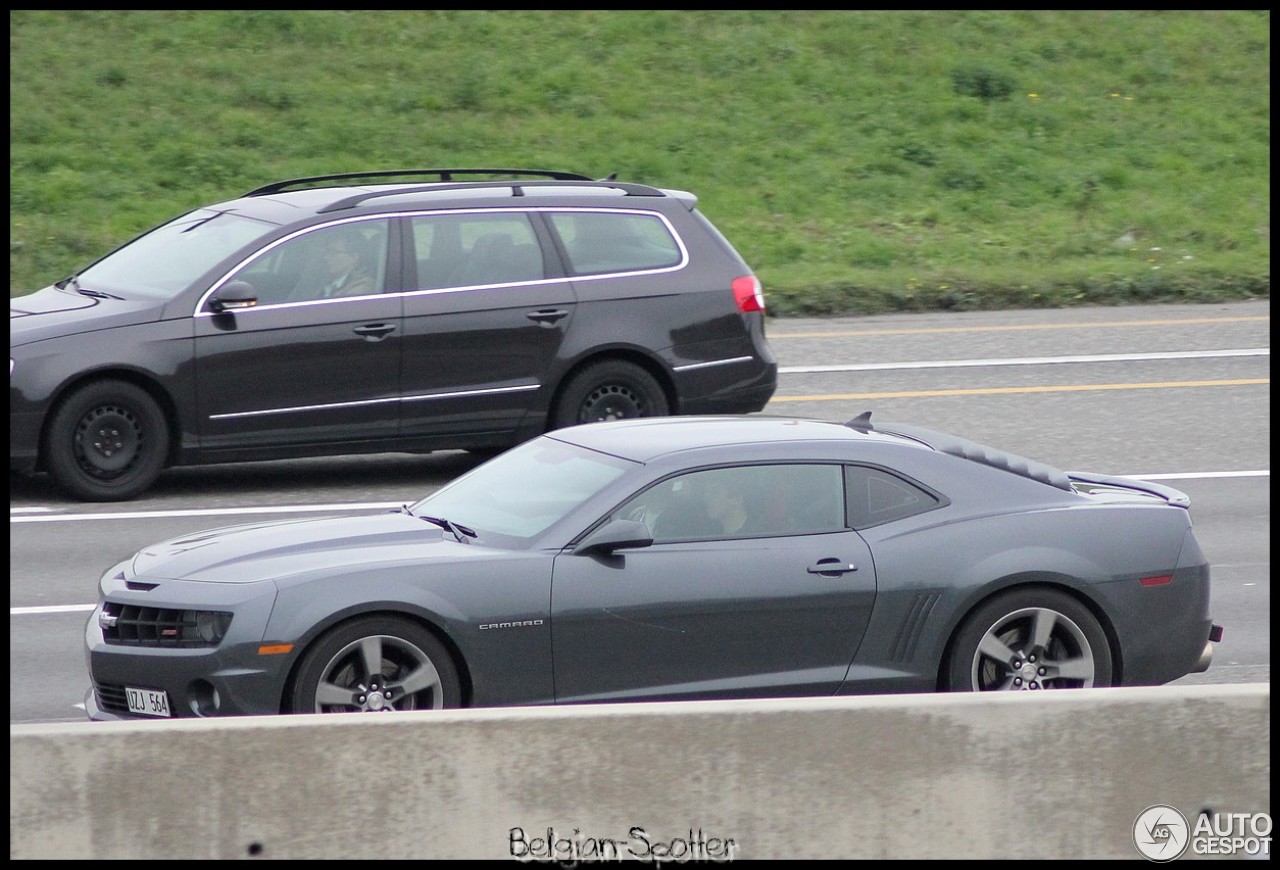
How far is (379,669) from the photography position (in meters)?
6.43

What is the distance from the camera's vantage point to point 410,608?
6.43 meters

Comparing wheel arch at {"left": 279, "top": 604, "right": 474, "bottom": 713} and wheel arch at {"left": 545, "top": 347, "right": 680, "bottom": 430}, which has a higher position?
wheel arch at {"left": 545, "top": 347, "right": 680, "bottom": 430}

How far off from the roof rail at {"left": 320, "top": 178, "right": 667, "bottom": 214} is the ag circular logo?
25.4 feet

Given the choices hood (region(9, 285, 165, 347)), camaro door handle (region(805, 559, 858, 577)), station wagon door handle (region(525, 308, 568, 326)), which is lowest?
camaro door handle (region(805, 559, 858, 577))

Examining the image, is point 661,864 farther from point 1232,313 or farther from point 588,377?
point 1232,313

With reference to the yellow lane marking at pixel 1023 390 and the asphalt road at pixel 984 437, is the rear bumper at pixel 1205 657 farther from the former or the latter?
the yellow lane marking at pixel 1023 390

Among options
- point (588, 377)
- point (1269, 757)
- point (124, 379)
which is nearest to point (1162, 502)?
point (1269, 757)

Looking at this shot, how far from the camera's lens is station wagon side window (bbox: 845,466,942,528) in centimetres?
696

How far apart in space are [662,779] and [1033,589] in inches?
96.8

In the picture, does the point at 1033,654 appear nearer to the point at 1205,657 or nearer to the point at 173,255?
the point at 1205,657

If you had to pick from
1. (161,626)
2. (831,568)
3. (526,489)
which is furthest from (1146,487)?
(161,626)

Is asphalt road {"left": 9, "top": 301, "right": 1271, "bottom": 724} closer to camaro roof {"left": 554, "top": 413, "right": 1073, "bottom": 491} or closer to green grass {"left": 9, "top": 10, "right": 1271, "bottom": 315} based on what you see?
camaro roof {"left": 554, "top": 413, "right": 1073, "bottom": 491}

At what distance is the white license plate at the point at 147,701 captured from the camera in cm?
642

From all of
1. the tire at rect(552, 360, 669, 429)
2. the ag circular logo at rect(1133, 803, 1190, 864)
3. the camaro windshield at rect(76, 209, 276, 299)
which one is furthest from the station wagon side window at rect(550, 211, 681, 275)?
the ag circular logo at rect(1133, 803, 1190, 864)
